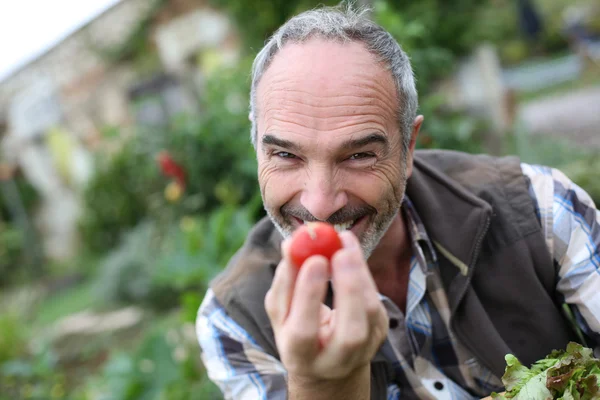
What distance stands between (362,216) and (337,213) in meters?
0.13

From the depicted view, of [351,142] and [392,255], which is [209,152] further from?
[351,142]

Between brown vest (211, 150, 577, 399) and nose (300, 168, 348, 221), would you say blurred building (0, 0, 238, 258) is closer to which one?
brown vest (211, 150, 577, 399)

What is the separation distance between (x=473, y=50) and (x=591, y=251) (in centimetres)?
643

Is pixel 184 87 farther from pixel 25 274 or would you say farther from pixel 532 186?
pixel 532 186

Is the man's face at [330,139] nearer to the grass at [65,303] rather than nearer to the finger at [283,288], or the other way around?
the finger at [283,288]

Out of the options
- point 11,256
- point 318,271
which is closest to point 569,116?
point 318,271

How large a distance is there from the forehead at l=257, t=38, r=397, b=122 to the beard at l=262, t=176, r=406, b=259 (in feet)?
1.11

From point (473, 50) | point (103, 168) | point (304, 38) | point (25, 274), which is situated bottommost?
point (25, 274)

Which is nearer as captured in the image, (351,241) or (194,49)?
(351,241)

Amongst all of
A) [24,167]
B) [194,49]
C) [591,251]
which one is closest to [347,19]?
[591,251]

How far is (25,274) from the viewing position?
13.1 metres

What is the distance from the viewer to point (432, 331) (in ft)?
6.66

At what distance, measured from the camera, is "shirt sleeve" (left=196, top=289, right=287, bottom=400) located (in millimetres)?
1891

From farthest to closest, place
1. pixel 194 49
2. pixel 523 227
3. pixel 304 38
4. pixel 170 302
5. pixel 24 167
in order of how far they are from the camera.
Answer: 1. pixel 24 167
2. pixel 194 49
3. pixel 170 302
4. pixel 523 227
5. pixel 304 38
